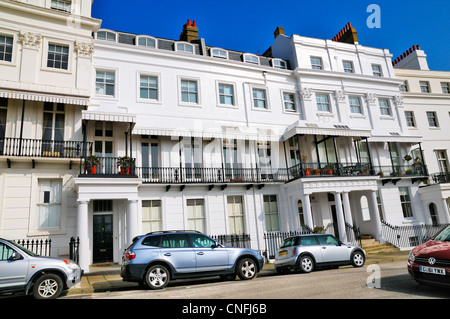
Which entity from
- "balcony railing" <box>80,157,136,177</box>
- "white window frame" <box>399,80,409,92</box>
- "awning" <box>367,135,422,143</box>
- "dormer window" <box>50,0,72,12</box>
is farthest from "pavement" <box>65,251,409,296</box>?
"white window frame" <box>399,80,409,92</box>

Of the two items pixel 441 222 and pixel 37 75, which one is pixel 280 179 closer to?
pixel 441 222

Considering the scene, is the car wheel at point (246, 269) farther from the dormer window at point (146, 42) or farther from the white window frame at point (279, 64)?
the white window frame at point (279, 64)

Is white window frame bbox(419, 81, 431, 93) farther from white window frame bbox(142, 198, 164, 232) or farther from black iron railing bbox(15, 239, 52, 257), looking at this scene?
black iron railing bbox(15, 239, 52, 257)

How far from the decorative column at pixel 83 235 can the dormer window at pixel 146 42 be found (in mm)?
10645

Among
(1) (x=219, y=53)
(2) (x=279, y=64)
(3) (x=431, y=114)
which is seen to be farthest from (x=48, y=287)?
(3) (x=431, y=114)

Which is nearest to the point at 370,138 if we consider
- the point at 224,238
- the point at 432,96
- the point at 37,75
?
the point at 432,96

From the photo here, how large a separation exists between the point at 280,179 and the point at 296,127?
3461 millimetres

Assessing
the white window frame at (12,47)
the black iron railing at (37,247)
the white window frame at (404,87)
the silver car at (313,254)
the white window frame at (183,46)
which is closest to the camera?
the silver car at (313,254)

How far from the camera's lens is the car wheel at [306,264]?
445 inches

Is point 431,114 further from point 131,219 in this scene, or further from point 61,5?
point 61,5

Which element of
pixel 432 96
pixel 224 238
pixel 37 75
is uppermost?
pixel 432 96

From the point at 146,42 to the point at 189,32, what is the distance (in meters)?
4.28

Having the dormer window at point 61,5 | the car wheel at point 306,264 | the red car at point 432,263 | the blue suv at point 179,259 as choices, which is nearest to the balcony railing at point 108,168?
the blue suv at point 179,259
